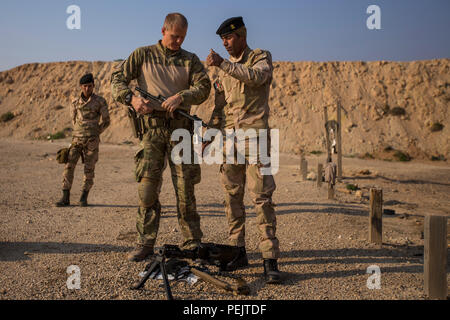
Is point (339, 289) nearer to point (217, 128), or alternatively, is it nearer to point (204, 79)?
point (217, 128)

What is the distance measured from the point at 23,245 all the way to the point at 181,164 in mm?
2282

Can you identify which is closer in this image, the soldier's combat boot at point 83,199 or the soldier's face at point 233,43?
the soldier's face at point 233,43

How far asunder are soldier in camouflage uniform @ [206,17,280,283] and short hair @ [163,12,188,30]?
14.9 inches

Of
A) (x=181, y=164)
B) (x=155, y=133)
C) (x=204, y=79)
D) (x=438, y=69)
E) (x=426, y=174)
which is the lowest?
(x=426, y=174)

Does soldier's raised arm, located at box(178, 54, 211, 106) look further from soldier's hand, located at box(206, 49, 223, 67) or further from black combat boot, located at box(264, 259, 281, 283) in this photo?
black combat boot, located at box(264, 259, 281, 283)

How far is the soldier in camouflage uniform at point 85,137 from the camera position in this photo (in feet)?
22.9

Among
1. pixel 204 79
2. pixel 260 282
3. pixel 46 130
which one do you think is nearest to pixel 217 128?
pixel 204 79

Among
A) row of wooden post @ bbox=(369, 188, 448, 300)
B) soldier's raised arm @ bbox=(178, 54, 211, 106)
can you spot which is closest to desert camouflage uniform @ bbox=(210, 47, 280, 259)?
soldier's raised arm @ bbox=(178, 54, 211, 106)

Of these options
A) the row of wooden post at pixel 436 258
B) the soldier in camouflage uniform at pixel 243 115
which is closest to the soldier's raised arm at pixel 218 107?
the soldier in camouflage uniform at pixel 243 115

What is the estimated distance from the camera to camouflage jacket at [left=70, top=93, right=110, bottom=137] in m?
7.02

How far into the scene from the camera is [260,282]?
11.7 feet

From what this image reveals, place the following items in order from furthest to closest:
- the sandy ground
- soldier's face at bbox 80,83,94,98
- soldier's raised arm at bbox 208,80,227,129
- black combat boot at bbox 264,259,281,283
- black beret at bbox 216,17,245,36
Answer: soldier's face at bbox 80,83,94,98 < soldier's raised arm at bbox 208,80,227,129 < black beret at bbox 216,17,245,36 < black combat boot at bbox 264,259,281,283 < the sandy ground

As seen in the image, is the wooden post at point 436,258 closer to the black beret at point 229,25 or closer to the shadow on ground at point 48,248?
the black beret at point 229,25

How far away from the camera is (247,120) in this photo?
3838mm
